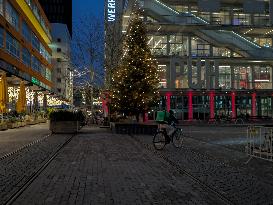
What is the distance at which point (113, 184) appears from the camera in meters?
9.61

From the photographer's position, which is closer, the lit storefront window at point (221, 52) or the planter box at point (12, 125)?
the planter box at point (12, 125)

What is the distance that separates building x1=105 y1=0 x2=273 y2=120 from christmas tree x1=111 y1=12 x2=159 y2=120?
21.6 meters

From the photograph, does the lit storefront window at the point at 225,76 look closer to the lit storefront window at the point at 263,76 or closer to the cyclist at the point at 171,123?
the lit storefront window at the point at 263,76

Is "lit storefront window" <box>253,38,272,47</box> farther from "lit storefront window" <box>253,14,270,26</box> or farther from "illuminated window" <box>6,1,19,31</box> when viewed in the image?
"illuminated window" <box>6,1,19,31</box>

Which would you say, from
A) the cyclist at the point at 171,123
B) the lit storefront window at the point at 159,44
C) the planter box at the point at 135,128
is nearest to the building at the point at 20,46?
the planter box at the point at 135,128

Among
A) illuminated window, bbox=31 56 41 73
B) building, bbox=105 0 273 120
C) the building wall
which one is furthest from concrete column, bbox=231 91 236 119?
illuminated window, bbox=31 56 41 73

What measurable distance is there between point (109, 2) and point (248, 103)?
77.4 ft

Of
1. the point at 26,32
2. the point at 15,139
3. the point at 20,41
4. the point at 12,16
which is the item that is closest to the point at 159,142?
the point at 15,139

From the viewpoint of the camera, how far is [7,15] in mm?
51500

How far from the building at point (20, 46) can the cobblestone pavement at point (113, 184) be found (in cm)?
3118

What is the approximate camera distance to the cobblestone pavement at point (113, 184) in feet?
26.1

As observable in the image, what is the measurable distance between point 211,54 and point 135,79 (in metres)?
28.5

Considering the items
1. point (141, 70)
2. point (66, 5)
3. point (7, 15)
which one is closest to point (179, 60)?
point (7, 15)

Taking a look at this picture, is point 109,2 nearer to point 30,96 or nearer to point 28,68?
point 28,68
